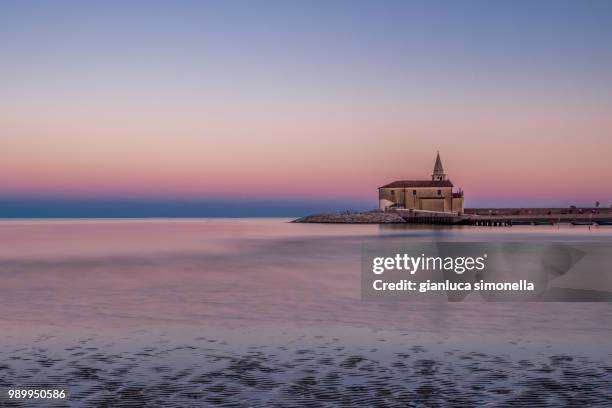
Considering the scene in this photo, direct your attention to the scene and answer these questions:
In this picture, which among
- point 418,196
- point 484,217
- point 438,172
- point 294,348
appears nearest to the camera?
point 294,348

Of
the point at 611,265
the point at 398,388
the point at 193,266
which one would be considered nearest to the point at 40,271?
the point at 193,266

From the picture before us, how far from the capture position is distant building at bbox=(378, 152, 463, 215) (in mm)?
133125

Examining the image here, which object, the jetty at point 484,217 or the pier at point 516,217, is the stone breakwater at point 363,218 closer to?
the jetty at point 484,217

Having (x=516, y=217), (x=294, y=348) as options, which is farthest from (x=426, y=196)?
(x=294, y=348)

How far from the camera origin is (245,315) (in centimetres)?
1510

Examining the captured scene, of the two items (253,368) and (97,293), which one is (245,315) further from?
(97,293)

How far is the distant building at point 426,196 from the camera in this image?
437 ft

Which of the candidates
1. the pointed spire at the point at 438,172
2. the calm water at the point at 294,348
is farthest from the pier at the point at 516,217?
the calm water at the point at 294,348

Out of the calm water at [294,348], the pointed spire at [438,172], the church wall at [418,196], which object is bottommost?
the calm water at [294,348]

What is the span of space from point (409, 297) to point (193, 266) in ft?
52.6

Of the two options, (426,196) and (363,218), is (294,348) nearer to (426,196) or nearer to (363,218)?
(363,218)

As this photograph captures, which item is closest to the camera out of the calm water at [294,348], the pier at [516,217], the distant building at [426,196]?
the calm water at [294,348]

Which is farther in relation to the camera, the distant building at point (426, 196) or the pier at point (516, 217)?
the distant building at point (426, 196)

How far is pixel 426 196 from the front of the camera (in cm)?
13425
